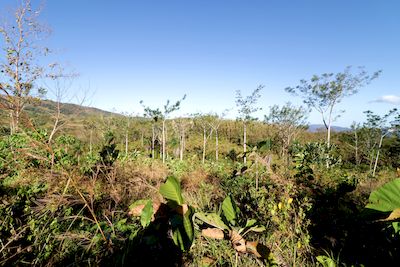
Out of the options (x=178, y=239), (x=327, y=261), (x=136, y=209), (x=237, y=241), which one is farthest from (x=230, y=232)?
(x=327, y=261)

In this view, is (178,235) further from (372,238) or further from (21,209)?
(21,209)

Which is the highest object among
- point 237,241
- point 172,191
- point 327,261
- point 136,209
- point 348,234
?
point 172,191

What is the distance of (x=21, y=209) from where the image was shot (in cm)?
204

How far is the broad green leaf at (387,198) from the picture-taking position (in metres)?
0.71

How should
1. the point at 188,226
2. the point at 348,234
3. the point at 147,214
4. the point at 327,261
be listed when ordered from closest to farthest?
the point at 188,226, the point at 147,214, the point at 327,261, the point at 348,234

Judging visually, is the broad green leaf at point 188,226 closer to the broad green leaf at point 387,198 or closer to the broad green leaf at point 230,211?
the broad green leaf at point 230,211

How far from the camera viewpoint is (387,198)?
73cm

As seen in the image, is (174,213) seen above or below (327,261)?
above

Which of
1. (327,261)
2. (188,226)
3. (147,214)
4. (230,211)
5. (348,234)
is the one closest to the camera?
(188,226)

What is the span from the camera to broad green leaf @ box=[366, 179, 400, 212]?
71 cm

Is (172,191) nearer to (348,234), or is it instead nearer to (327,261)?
(327,261)

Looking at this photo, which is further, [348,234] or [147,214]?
[348,234]

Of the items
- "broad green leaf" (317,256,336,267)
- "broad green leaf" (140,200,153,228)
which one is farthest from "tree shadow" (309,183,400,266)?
"broad green leaf" (140,200,153,228)

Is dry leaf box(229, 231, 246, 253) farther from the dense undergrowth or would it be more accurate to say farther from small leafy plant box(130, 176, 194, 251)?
small leafy plant box(130, 176, 194, 251)
